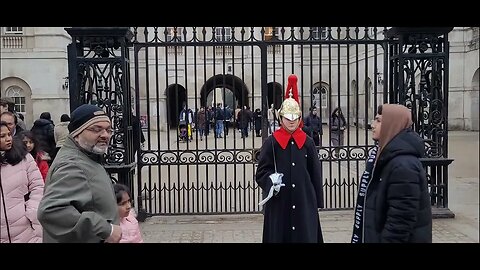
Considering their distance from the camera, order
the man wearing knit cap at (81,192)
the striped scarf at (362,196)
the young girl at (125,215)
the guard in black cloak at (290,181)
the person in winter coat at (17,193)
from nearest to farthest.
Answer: the man wearing knit cap at (81,192)
the striped scarf at (362,196)
the young girl at (125,215)
the person in winter coat at (17,193)
the guard in black cloak at (290,181)

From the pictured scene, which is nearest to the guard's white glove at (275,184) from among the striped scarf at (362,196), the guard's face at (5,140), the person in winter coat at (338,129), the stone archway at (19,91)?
the striped scarf at (362,196)

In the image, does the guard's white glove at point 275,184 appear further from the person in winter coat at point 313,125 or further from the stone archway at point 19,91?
the stone archway at point 19,91

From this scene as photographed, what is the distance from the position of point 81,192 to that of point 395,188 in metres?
2.09

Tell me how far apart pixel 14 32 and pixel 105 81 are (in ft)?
60.3

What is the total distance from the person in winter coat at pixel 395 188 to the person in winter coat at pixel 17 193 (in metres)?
2.86

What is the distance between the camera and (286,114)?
210 inches

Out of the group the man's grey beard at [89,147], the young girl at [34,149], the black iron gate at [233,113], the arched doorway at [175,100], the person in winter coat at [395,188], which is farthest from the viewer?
the arched doorway at [175,100]

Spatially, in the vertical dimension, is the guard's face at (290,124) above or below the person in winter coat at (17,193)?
above

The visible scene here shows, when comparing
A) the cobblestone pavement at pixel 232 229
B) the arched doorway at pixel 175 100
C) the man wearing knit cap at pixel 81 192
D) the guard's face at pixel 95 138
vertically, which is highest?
the arched doorway at pixel 175 100

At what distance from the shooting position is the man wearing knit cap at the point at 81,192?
2.93 metres

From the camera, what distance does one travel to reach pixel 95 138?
3.30m

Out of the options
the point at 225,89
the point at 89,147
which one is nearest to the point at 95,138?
the point at 89,147
